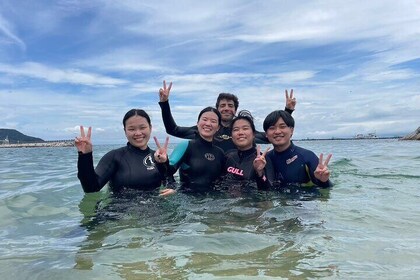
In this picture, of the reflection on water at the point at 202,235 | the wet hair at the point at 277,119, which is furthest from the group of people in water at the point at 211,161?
the reflection on water at the point at 202,235

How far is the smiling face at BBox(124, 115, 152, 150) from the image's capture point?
5.66 meters

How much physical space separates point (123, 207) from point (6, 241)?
1.55 m

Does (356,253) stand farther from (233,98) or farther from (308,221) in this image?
(233,98)

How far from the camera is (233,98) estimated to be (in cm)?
780

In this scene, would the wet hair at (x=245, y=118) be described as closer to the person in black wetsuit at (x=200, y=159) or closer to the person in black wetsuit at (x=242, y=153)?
the person in black wetsuit at (x=242, y=153)

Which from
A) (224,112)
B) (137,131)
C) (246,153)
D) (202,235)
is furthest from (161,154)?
(224,112)

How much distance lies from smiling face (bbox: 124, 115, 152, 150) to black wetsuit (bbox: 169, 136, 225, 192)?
0.86m

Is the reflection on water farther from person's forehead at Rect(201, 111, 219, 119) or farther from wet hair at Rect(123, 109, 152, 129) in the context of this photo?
person's forehead at Rect(201, 111, 219, 119)

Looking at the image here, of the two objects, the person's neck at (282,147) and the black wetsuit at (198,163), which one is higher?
the person's neck at (282,147)

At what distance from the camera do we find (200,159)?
6621mm

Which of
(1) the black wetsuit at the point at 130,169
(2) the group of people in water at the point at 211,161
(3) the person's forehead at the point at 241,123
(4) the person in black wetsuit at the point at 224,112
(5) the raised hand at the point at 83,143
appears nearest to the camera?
(5) the raised hand at the point at 83,143

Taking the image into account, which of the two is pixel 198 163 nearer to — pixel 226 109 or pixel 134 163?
pixel 134 163

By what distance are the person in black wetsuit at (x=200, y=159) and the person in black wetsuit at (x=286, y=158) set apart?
94 centimetres

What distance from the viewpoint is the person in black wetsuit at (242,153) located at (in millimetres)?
6555
